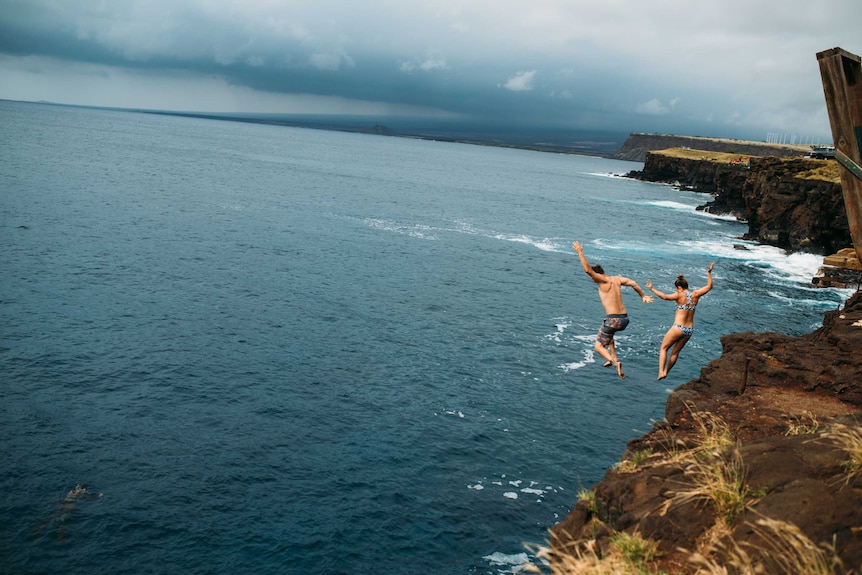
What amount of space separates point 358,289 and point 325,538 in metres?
29.3

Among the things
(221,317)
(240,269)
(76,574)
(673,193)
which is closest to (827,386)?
(76,574)

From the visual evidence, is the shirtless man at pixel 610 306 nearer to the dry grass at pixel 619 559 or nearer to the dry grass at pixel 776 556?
the dry grass at pixel 619 559

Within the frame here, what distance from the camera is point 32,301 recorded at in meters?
40.1

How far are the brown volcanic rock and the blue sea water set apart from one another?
26.9 ft

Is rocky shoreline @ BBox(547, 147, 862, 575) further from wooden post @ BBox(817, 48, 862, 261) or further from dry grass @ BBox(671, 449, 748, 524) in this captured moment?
wooden post @ BBox(817, 48, 862, 261)

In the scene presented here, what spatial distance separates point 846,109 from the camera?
31.9 feet

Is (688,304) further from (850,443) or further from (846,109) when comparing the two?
(850,443)

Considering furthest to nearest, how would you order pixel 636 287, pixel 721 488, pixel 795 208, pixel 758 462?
pixel 795 208 → pixel 636 287 → pixel 758 462 → pixel 721 488

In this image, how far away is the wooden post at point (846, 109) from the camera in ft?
31.7

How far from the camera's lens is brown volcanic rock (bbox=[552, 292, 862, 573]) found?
825 centimetres

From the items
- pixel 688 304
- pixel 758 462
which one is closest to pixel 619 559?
pixel 758 462

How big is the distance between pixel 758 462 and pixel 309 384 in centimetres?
2492

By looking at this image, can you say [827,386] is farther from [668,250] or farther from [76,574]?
[668,250]

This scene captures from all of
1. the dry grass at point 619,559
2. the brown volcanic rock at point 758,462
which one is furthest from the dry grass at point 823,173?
the dry grass at point 619,559
